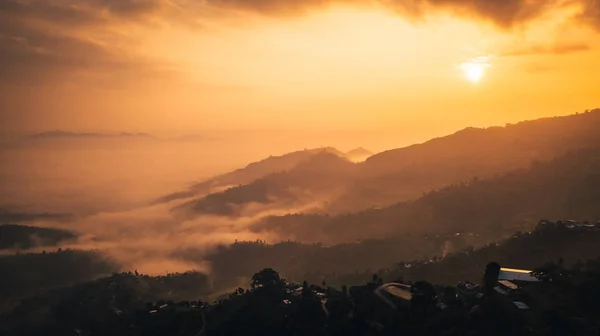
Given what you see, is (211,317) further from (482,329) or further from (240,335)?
(482,329)

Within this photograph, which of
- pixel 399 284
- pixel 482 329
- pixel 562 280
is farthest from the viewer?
pixel 399 284

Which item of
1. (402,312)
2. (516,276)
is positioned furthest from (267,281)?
(516,276)

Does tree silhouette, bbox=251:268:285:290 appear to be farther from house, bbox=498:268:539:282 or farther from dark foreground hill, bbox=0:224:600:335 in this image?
house, bbox=498:268:539:282

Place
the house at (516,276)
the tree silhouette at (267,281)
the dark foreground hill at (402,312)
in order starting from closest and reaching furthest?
the dark foreground hill at (402,312)
the house at (516,276)
the tree silhouette at (267,281)

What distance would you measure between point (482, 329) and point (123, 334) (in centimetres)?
10510

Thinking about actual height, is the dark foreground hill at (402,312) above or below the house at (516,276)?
below

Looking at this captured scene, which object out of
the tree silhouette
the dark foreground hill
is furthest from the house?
the tree silhouette

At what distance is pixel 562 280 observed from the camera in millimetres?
143625

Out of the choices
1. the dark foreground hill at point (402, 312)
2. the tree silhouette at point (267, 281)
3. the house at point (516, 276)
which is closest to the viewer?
the dark foreground hill at point (402, 312)

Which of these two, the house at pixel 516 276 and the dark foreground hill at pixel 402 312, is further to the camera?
the house at pixel 516 276

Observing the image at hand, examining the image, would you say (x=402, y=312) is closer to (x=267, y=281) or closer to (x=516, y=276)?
(x=516, y=276)

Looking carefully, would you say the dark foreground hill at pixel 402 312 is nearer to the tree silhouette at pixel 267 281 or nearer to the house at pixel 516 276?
the tree silhouette at pixel 267 281

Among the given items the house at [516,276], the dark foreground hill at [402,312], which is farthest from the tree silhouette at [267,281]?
the house at [516,276]

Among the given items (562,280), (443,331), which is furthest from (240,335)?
(562,280)
